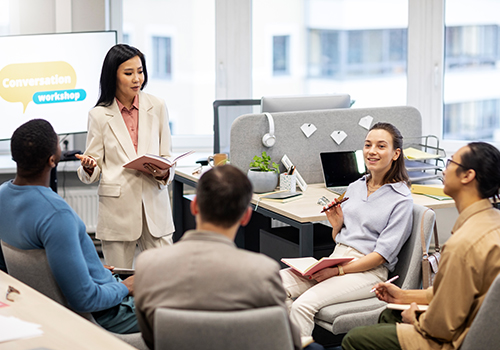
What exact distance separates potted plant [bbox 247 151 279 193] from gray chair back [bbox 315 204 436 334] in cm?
89

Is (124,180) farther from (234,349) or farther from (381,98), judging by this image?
(381,98)

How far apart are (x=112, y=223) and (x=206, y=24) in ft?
8.76

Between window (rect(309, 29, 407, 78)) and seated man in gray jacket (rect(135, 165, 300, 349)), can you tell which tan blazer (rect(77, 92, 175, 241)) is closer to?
seated man in gray jacket (rect(135, 165, 300, 349))

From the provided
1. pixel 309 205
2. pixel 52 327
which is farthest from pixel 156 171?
pixel 52 327

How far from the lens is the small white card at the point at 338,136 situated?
10.5 feet

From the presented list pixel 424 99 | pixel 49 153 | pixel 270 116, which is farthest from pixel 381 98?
pixel 49 153

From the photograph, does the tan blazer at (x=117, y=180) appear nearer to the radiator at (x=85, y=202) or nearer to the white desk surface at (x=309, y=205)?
the white desk surface at (x=309, y=205)

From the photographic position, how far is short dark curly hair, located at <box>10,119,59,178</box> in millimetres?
1674

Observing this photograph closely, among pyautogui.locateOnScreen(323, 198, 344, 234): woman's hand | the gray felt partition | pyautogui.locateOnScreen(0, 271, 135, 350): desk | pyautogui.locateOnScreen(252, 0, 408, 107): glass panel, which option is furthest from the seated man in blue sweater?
pyautogui.locateOnScreen(252, 0, 408, 107): glass panel

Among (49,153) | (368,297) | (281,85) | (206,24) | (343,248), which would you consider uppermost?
(206,24)

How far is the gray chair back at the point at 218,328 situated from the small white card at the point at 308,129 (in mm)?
Result: 1978

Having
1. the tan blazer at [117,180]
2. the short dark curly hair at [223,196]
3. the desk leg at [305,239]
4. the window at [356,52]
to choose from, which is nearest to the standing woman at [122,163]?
the tan blazer at [117,180]

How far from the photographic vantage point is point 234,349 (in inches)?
48.3

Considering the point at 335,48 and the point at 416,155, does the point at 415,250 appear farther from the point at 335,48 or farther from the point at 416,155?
the point at 335,48
